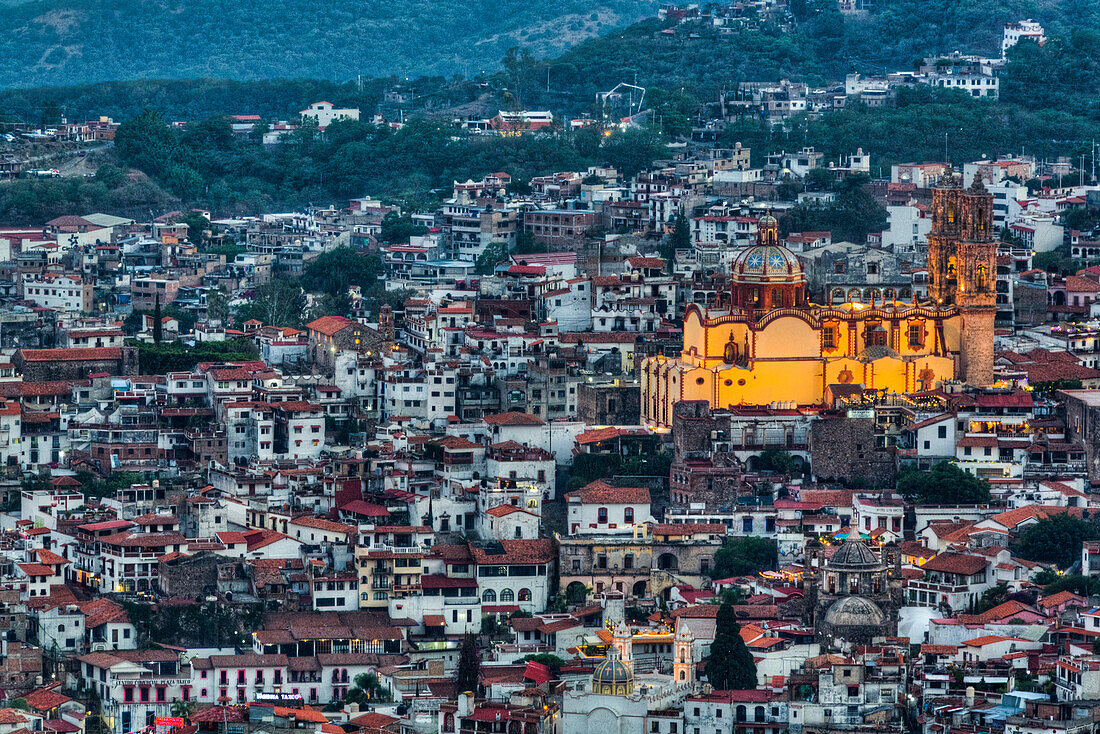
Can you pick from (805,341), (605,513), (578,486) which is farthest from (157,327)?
(605,513)

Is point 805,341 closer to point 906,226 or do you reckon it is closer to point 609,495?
point 609,495

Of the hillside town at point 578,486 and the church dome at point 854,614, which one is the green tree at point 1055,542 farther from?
the church dome at point 854,614

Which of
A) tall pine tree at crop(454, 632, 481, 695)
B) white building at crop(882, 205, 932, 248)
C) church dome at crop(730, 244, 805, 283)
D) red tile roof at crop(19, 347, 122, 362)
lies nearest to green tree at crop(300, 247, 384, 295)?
red tile roof at crop(19, 347, 122, 362)

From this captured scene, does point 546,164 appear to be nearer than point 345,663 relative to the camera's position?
No

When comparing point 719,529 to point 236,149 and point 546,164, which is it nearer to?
point 546,164

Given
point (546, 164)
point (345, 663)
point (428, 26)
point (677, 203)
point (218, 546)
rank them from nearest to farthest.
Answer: point (345, 663) → point (218, 546) → point (677, 203) → point (546, 164) → point (428, 26)

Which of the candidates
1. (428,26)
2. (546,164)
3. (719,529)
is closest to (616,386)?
(719,529)

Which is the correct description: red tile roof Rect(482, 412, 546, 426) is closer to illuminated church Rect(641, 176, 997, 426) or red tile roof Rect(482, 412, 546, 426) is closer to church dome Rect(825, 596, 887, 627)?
illuminated church Rect(641, 176, 997, 426)
